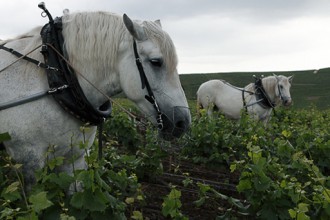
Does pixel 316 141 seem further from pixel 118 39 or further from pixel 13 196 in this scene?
pixel 13 196

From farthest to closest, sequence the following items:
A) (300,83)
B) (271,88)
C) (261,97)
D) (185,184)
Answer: (300,83), (271,88), (261,97), (185,184)

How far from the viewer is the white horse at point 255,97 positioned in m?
10.6

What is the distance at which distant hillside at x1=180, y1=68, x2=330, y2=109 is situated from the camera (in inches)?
1896

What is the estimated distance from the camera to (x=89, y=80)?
8.94ft

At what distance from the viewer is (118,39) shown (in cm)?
272

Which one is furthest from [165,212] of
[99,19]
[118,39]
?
[99,19]

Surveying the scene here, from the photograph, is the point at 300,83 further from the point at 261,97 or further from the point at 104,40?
the point at 104,40

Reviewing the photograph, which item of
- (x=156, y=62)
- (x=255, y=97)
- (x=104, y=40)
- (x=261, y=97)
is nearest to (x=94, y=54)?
(x=104, y=40)

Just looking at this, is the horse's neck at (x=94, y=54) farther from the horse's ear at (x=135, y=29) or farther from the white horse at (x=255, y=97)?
the white horse at (x=255, y=97)

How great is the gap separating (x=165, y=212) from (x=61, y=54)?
4.03 ft

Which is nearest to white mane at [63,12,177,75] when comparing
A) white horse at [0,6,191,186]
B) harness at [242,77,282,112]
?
white horse at [0,6,191,186]

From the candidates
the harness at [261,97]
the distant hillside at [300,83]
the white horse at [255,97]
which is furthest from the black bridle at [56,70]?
the distant hillside at [300,83]

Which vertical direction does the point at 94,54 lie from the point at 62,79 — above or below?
above

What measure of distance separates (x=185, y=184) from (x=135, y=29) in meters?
1.16
